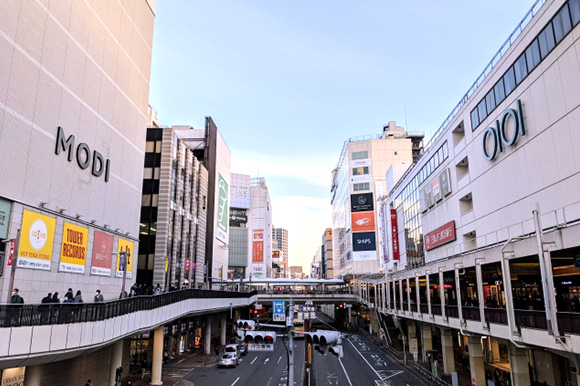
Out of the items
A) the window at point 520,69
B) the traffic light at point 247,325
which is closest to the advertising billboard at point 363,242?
the window at point 520,69

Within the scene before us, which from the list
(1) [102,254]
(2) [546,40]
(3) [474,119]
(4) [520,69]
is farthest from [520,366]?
(1) [102,254]

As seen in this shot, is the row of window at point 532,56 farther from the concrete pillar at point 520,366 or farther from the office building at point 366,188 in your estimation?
the office building at point 366,188

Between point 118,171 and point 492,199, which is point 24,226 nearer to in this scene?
point 118,171

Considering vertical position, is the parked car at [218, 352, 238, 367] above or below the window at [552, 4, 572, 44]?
below

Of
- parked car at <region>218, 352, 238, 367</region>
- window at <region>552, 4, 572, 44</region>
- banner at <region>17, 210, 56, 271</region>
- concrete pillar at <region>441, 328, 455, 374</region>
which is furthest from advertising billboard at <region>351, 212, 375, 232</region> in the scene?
banner at <region>17, 210, 56, 271</region>

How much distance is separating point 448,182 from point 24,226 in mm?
36976

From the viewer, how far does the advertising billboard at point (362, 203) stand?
322 feet

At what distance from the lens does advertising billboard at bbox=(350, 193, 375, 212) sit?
9800 cm

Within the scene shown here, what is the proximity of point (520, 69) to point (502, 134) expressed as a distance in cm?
467

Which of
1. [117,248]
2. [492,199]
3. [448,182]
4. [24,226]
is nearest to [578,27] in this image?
[492,199]

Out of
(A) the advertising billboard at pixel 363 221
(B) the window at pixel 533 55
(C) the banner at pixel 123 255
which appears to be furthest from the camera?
(A) the advertising billboard at pixel 363 221

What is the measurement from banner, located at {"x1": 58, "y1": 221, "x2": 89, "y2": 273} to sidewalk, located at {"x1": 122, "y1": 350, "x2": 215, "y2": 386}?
1059cm

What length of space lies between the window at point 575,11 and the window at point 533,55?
3.56 meters

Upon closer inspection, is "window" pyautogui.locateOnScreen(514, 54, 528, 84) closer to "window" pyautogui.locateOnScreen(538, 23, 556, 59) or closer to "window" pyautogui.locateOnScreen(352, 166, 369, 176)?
"window" pyautogui.locateOnScreen(538, 23, 556, 59)
